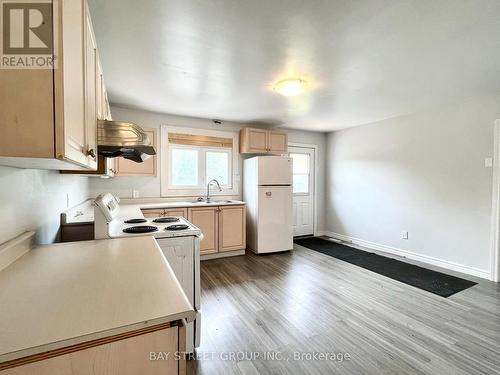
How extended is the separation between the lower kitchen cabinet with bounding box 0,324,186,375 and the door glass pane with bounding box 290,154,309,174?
189 inches

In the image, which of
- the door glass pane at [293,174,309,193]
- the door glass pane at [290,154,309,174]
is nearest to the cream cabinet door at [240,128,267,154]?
the door glass pane at [290,154,309,174]

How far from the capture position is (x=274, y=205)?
4199 millimetres

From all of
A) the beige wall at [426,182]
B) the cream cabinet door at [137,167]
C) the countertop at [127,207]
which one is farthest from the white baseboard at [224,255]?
the beige wall at [426,182]

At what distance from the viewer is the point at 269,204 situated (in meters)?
4.16

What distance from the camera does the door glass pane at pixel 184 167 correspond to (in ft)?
13.5

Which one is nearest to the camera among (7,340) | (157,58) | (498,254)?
(7,340)

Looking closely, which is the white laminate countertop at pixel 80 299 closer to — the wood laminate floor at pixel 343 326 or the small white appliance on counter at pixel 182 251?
the small white appliance on counter at pixel 182 251

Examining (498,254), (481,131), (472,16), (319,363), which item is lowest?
(319,363)

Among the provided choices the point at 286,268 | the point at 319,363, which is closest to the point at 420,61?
the point at 319,363

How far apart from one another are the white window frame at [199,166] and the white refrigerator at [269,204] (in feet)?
1.09

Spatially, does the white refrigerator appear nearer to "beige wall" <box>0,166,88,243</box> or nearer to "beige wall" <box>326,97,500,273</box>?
"beige wall" <box>326,97,500,273</box>

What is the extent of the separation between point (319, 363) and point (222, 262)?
7.40 ft

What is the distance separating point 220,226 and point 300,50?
2.73 m

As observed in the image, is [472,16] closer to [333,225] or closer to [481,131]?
[481,131]
